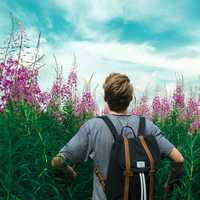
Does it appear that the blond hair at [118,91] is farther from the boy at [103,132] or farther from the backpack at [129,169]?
the backpack at [129,169]

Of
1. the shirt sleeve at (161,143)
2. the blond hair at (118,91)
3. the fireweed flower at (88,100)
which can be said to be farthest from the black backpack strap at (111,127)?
the fireweed flower at (88,100)

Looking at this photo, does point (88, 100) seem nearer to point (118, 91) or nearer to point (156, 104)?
point (156, 104)

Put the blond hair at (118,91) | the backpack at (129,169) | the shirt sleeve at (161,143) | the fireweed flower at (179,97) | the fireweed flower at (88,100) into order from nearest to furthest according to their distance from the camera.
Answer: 1. the backpack at (129,169)
2. the blond hair at (118,91)
3. the shirt sleeve at (161,143)
4. the fireweed flower at (88,100)
5. the fireweed flower at (179,97)

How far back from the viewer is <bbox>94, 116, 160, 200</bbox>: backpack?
145 inches

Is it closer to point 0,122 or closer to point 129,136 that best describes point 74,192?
point 0,122

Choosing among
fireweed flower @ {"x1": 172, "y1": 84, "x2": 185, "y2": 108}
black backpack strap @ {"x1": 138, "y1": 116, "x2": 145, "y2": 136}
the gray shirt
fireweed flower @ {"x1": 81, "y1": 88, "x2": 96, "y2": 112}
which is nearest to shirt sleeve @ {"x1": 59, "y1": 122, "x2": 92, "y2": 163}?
the gray shirt

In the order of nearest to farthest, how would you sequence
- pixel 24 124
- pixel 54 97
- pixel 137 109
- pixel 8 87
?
pixel 24 124 → pixel 54 97 → pixel 8 87 → pixel 137 109

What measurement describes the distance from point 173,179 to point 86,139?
3.33 feet

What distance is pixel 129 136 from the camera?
3.82 m

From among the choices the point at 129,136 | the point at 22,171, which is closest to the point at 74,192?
the point at 22,171

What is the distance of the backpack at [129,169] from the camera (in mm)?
3689

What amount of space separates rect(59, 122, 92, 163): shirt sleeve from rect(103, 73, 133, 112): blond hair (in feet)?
0.87

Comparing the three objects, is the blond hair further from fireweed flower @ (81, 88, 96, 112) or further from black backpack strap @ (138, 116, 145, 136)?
fireweed flower @ (81, 88, 96, 112)

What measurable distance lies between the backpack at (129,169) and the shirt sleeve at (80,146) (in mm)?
171
